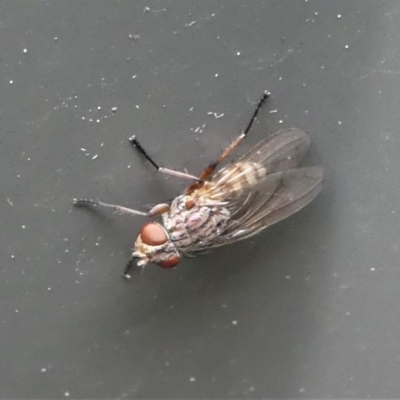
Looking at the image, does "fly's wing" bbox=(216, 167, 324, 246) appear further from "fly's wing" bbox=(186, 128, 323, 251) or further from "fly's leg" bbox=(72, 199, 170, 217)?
"fly's leg" bbox=(72, 199, 170, 217)

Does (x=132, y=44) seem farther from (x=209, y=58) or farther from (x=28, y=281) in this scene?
(x=28, y=281)

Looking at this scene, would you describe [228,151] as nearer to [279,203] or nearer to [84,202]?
[279,203]

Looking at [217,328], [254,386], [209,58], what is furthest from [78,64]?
[254,386]

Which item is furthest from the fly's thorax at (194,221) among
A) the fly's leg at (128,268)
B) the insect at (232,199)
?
the fly's leg at (128,268)

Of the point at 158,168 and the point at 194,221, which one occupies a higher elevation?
the point at 158,168

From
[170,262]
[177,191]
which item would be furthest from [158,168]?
[170,262]

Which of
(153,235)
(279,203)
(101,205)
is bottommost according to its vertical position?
(279,203)
